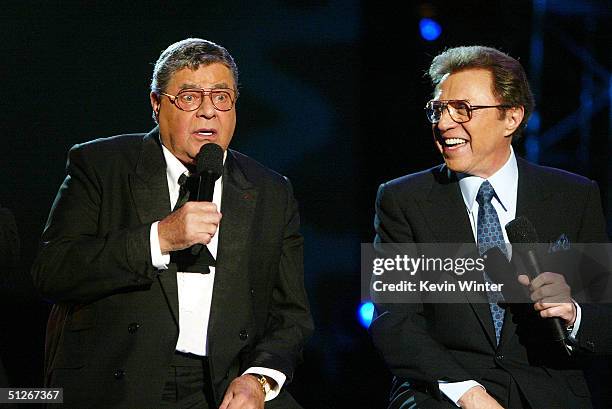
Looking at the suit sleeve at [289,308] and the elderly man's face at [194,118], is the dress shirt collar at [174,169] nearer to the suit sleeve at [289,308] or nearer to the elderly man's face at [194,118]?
the elderly man's face at [194,118]

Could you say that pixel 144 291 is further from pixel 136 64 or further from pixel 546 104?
pixel 546 104

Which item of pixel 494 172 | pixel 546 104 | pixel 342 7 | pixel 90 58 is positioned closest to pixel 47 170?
pixel 90 58

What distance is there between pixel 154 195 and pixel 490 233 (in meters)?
1.32

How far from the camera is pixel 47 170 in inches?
167

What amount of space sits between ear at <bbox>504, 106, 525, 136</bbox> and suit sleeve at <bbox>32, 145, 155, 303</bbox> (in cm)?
156

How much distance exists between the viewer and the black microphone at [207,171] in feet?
9.79

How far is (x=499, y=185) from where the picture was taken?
3.64 metres

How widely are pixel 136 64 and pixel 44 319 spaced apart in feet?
4.31

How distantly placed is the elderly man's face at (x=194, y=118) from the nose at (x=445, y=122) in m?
0.86

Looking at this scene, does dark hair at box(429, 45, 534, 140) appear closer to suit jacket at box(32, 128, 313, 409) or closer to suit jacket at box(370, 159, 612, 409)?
suit jacket at box(370, 159, 612, 409)

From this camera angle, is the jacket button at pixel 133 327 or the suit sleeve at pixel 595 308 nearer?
the jacket button at pixel 133 327

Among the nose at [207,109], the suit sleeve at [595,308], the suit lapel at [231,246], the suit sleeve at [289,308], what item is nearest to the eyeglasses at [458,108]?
the suit sleeve at [595,308]

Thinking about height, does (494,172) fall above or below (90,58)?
below

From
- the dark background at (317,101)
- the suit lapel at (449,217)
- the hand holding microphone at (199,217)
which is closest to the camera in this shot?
the hand holding microphone at (199,217)
